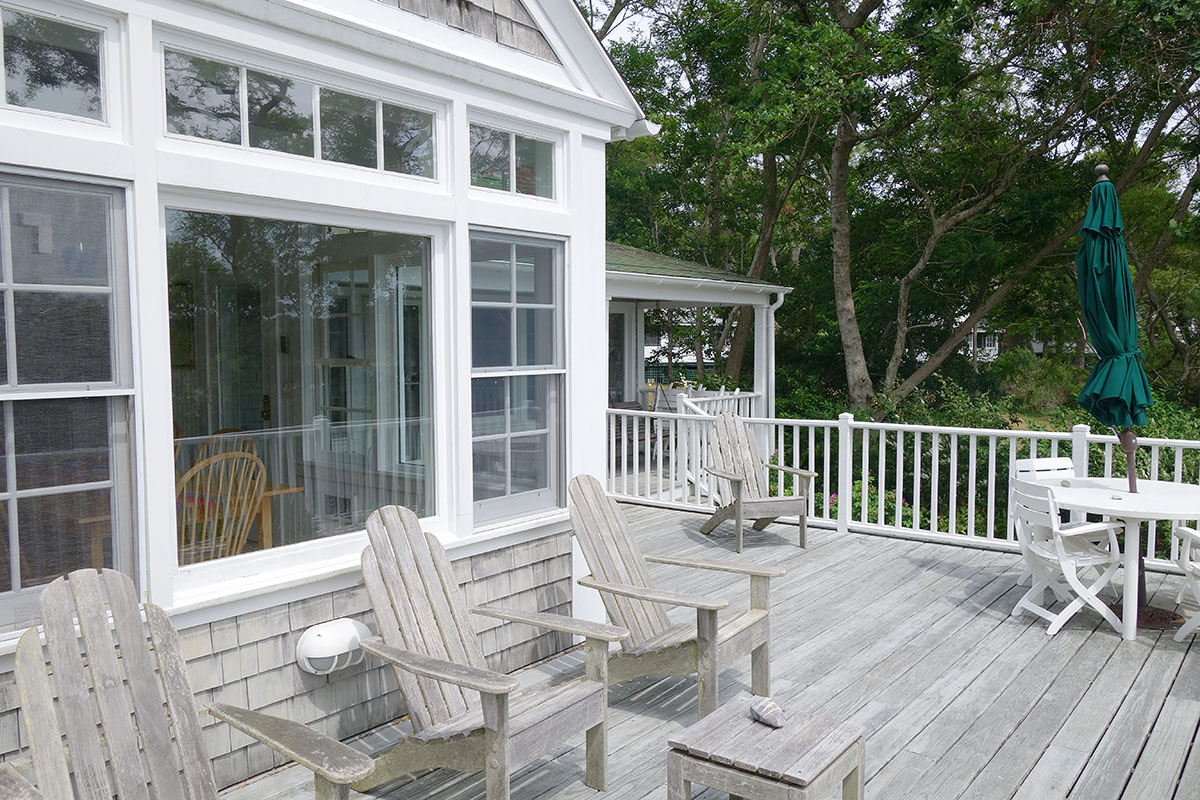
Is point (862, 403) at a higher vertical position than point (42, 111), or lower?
lower

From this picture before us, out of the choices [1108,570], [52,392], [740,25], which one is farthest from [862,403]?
[52,392]

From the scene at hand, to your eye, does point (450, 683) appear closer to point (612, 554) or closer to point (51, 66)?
point (612, 554)

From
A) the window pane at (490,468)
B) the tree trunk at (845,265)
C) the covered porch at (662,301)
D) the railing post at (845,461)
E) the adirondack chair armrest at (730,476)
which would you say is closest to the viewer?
the window pane at (490,468)

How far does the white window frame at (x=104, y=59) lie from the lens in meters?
2.71

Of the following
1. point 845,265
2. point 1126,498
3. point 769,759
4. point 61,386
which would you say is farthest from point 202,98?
point 845,265

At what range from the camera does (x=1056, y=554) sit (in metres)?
4.88

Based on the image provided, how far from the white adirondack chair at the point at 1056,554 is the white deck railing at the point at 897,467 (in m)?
0.78

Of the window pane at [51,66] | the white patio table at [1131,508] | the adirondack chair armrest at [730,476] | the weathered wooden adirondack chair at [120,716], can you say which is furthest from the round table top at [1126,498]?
the window pane at [51,66]

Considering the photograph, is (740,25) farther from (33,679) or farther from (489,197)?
(33,679)

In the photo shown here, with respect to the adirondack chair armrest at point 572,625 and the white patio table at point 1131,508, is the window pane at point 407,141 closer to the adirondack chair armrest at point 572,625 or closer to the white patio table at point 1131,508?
the adirondack chair armrest at point 572,625

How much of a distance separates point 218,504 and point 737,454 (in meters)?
4.48

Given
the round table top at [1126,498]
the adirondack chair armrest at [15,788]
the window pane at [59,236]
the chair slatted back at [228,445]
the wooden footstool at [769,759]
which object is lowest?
the wooden footstool at [769,759]

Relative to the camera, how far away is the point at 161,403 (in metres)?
2.98

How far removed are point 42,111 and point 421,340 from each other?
1.75m
